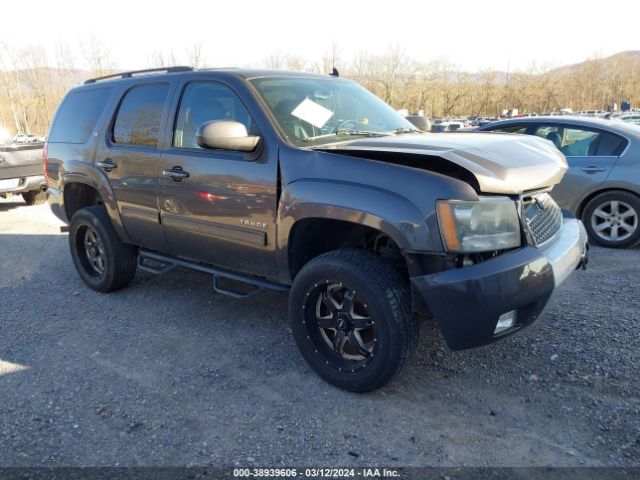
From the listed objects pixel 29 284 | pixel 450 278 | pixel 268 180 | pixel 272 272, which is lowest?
pixel 29 284

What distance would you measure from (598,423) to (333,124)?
247cm

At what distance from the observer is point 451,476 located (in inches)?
95.4

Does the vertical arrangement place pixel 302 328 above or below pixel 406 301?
below

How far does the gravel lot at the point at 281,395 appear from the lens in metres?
2.65

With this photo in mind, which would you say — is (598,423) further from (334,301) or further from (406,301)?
(334,301)

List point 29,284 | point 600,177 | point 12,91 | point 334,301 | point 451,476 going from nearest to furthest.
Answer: point 451,476 < point 334,301 < point 29,284 < point 600,177 < point 12,91

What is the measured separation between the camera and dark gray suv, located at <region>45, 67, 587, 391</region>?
2740 mm

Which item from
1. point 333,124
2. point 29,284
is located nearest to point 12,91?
point 29,284

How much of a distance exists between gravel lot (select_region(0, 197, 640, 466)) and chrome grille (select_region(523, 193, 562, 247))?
0.86m

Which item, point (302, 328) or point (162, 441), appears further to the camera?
point (302, 328)

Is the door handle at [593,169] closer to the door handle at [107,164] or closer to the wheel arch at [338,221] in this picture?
the wheel arch at [338,221]

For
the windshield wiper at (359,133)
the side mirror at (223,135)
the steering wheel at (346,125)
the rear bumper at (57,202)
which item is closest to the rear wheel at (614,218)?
the windshield wiper at (359,133)

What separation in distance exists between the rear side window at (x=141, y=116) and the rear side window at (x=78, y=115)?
1.35 ft

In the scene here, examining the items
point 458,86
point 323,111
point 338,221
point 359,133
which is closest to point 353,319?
point 338,221
